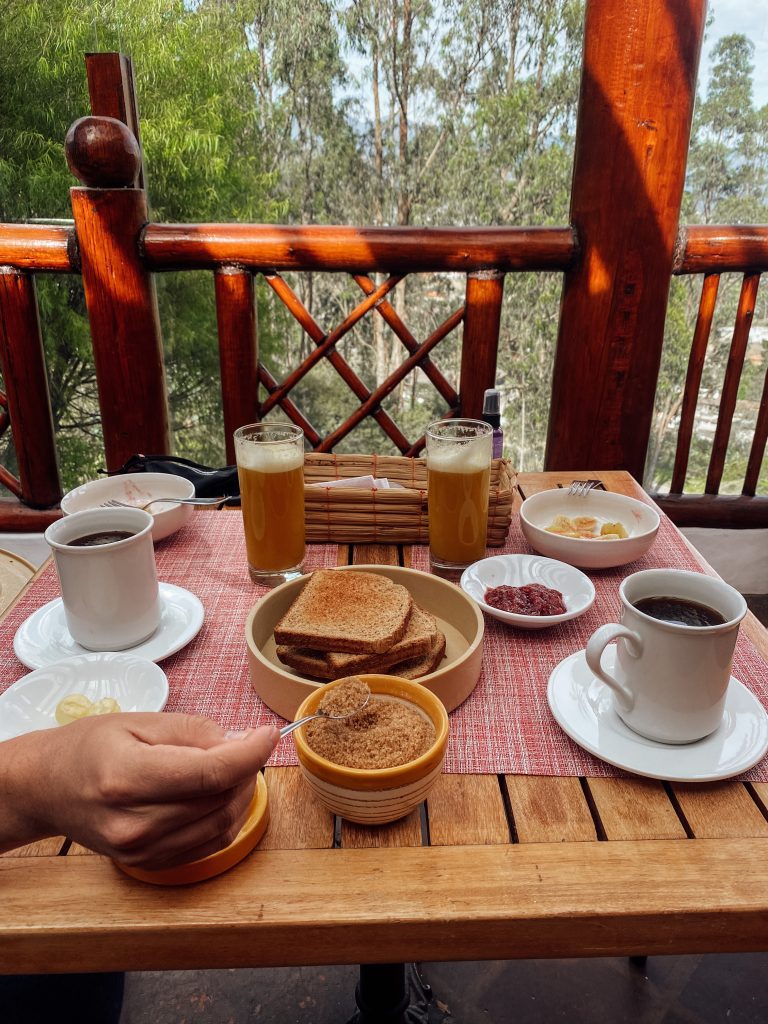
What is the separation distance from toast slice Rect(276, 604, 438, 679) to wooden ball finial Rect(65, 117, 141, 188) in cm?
185

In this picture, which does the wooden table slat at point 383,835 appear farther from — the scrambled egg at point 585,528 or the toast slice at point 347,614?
the scrambled egg at point 585,528

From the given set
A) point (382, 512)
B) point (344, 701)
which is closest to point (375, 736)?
point (344, 701)

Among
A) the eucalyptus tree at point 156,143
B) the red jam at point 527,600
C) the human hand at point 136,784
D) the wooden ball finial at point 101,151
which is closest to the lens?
the human hand at point 136,784

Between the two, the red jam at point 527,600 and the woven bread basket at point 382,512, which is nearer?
the red jam at point 527,600

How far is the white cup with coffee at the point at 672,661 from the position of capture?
722 millimetres

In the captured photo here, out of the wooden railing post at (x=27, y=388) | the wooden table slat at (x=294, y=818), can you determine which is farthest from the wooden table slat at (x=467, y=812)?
the wooden railing post at (x=27, y=388)

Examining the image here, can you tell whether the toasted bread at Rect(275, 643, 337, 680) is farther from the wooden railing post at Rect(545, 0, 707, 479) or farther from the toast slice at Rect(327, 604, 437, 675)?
the wooden railing post at Rect(545, 0, 707, 479)

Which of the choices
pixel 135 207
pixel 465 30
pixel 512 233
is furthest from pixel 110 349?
pixel 465 30

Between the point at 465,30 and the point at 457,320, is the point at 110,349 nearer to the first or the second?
the point at 457,320

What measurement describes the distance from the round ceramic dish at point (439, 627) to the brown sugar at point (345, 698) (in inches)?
1.3

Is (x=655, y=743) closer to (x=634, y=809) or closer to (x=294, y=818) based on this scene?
(x=634, y=809)

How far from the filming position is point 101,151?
2107 millimetres

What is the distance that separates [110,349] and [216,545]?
1365 mm

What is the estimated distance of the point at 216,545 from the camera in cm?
130
